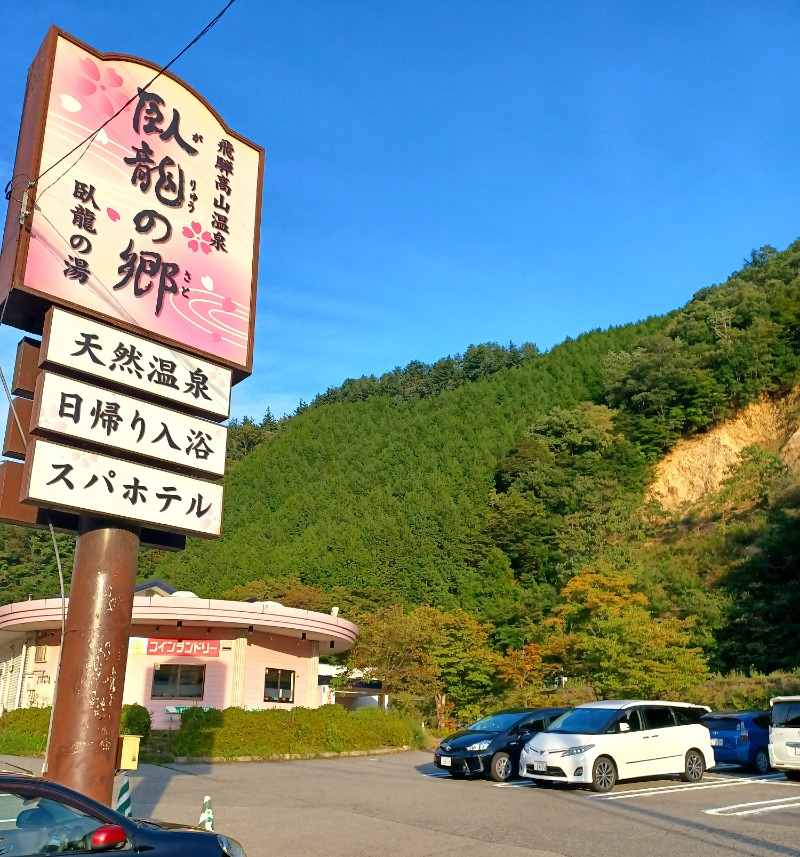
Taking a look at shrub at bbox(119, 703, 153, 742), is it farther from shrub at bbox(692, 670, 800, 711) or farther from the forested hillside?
shrub at bbox(692, 670, 800, 711)

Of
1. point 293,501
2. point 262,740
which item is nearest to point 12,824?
point 262,740

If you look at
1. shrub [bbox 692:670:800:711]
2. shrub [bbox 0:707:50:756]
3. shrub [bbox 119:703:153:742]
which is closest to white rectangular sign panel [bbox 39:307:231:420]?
shrub [bbox 119:703:153:742]

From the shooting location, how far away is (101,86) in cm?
1076

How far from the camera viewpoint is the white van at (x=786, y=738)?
15102mm

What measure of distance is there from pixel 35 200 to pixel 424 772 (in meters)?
13.5

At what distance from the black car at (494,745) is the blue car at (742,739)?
391 cm

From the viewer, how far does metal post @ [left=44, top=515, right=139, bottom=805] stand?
8.84 meters

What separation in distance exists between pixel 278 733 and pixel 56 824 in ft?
55.2

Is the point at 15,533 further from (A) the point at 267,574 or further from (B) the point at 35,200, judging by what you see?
(B) the point at 35,200

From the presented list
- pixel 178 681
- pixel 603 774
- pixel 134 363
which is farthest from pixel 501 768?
pixel 178 681

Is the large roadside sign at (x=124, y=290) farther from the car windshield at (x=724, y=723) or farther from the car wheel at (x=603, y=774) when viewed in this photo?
the car windshield at (x=724, y=723)

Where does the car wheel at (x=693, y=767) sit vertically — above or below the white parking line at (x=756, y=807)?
above

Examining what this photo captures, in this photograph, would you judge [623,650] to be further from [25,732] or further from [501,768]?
[25,732]

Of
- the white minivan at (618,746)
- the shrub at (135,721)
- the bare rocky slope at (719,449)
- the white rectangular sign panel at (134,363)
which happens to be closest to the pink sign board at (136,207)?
the white rectangular sign panel at (134,363)
